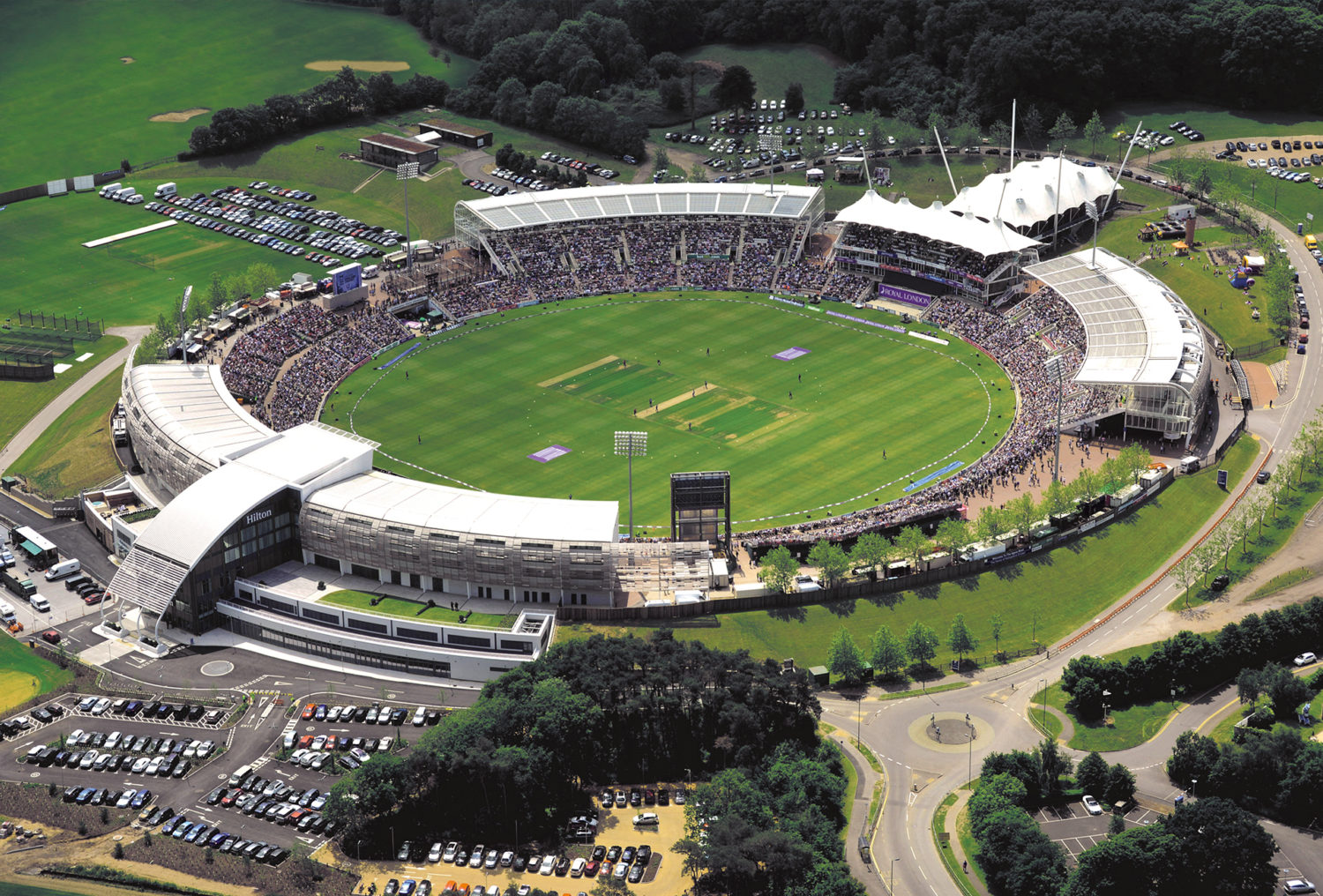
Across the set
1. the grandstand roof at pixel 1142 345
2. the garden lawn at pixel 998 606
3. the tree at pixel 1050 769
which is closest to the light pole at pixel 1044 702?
the garden lawn at pixel 998 606

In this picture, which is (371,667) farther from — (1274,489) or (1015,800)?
(1274,489)

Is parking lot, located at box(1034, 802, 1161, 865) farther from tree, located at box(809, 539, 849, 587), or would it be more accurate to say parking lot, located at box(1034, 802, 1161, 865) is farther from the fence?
tree, located at box(809, 539, 849, 587)

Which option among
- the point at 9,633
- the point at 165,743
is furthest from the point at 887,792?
the point at 9,633

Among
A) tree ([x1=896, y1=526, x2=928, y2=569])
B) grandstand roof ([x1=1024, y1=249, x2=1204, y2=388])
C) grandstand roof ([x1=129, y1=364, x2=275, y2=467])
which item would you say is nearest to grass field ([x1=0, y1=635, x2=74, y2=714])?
grandstand roof ([x1=129, y1=364, x2=275, y2=467])

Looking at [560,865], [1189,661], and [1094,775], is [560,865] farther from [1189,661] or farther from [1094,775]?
[1189,661]

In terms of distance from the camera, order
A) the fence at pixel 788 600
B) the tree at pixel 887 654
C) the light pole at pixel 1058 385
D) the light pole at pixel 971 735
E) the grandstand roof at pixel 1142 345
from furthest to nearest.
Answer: the grandstand roof at pixel 1142 345 → the light pole at pixel 1058 385 → the fence at pixel 788 600 → the tree at pixel 887 654 → the light pole at pixel 971 735

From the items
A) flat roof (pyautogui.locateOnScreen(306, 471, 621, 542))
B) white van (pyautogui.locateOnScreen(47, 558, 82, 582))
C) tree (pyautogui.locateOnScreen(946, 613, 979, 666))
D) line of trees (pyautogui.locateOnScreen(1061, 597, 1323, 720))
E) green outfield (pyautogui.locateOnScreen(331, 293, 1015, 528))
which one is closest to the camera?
line of trees (pyautogui.locateOnScreen(1061, 597, 1323, 720))

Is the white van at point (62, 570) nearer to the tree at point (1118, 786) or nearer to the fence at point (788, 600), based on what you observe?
the fence at point (788, 600)
